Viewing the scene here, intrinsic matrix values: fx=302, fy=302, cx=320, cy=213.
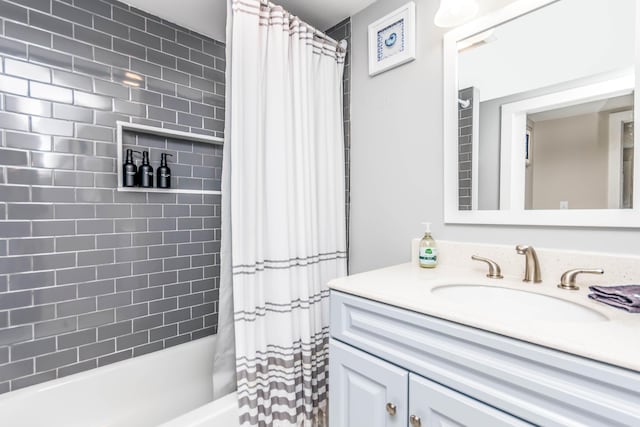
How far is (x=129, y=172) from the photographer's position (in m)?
1.58

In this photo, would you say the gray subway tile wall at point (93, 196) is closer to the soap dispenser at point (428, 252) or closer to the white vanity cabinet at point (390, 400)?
the white vanity cabinet at point (390, 400)

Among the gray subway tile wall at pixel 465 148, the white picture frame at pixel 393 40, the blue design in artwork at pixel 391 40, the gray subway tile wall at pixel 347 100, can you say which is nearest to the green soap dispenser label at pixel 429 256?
the gray subway tile wall at pixel 465 148

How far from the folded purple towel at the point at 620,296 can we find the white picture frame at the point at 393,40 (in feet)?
4.04

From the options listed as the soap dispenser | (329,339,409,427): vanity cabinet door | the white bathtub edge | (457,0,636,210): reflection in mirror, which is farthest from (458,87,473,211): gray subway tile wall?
the white bathtub edge

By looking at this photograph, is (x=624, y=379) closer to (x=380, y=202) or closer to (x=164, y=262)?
(x=380, y=202)

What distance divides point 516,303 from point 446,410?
1.61ft

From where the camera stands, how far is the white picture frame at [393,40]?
4.91ft

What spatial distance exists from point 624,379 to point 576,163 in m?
0.81

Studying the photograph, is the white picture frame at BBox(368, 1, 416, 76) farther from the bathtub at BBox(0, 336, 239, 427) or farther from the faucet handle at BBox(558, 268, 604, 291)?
the bathtub at BBox(0, 336, 239, 427)

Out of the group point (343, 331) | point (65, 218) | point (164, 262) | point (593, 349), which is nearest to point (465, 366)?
point (593, 349)

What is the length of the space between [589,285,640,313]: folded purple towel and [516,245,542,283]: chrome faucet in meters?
0.21

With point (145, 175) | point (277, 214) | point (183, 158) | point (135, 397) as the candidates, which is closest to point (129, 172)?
point (145, 175)

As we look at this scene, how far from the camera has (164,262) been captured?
1.81 metres

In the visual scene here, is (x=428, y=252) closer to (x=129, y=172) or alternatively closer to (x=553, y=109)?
(x=553, y=109)
